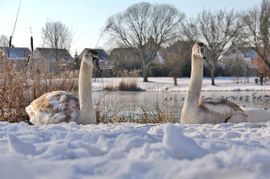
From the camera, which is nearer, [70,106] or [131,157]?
[131,157]

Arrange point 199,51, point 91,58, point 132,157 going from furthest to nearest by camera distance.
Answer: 1. point 199,51
2. point 91,58
3. point 132,157

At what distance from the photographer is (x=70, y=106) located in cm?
654

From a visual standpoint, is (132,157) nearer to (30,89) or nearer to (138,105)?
(30,89)

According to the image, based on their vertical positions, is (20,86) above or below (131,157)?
above

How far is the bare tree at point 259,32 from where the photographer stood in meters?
41.2

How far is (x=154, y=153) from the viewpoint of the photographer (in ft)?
7.89

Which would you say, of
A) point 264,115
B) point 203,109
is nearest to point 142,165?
point 203,109

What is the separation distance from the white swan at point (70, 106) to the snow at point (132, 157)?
3.46 meters

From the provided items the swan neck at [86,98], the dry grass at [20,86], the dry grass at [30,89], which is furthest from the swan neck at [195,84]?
the dry grass at [20,86]

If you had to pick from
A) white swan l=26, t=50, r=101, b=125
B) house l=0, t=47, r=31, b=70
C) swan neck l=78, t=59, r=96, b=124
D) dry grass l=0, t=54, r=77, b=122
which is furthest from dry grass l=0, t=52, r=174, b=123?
swan neck l=78, t=59, r=96, b=124

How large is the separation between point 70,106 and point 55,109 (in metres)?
0.27

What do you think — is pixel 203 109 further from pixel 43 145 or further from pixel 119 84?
pixel 119 84

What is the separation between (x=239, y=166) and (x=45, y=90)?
769 centimetres

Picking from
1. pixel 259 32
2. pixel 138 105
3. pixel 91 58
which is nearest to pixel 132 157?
pixel 91 58
